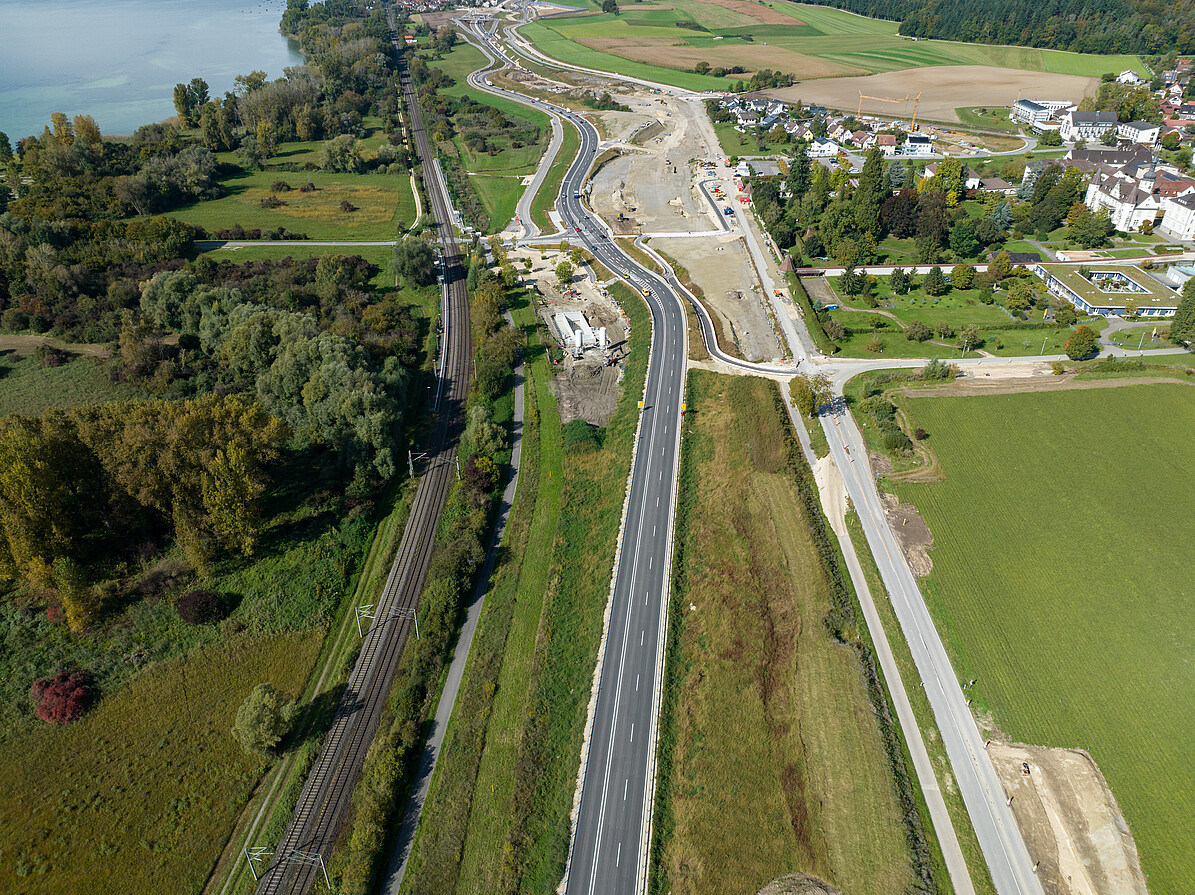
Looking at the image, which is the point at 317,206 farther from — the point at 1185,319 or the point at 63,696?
the point at 1185,319

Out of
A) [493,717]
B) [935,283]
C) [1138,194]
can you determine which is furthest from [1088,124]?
[493,717]

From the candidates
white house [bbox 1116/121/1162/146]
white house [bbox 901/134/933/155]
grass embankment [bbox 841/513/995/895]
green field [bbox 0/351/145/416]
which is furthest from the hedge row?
white house [bbox 1116/121/1162/146]

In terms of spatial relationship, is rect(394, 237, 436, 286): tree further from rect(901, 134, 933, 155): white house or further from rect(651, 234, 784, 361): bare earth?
rect(901, 134, 933, 155): white house

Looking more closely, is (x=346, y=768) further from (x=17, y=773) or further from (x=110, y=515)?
(x=110, y=515)

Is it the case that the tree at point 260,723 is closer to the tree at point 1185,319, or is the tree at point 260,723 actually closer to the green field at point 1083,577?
the green field at point 1083,577

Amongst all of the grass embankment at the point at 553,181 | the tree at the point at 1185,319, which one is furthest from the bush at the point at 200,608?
the tree at the point at 1185,319

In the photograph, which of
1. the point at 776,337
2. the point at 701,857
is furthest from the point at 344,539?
the point at 776,337
